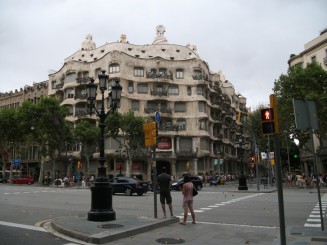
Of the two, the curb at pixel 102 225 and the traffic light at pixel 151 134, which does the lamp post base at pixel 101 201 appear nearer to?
the curb at pixel 102 225

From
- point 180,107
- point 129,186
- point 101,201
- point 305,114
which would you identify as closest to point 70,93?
point 180,107

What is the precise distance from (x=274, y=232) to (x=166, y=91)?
50083 millimetres

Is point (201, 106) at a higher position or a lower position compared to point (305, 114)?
higher

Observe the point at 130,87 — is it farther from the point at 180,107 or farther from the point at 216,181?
the point at 216,181

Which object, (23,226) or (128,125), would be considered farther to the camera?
(128,125)

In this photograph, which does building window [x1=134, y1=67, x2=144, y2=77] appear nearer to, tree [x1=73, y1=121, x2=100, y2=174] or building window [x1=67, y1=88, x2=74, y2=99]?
building window [x1=67, y1=88, x2=74, y2=99]

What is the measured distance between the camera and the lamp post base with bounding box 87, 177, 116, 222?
456 inches

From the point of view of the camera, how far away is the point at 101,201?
1173cm

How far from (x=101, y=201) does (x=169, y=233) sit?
2.76 m

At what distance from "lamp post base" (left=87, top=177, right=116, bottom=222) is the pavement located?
25 centimetres

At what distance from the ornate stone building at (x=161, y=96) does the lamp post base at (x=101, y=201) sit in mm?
42555

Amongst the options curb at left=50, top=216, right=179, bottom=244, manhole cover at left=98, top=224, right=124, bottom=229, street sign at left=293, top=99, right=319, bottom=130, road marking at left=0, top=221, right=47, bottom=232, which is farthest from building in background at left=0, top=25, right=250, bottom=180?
street sign at left=293, top=99, right=319, bottom=130

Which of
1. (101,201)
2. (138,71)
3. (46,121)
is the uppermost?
(138,71)

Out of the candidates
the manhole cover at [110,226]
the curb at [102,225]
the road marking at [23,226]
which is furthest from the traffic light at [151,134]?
the road marking at [23,226]
